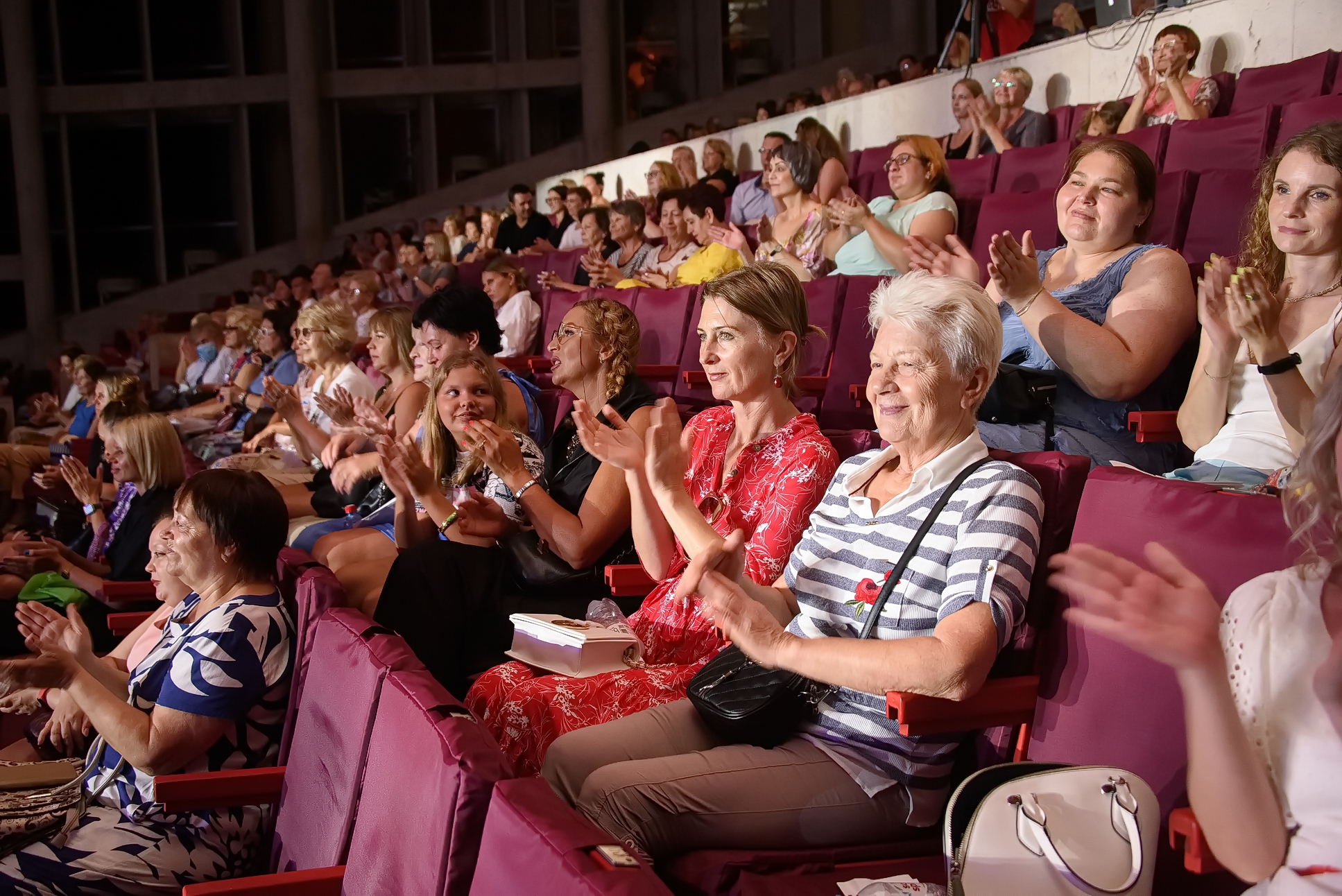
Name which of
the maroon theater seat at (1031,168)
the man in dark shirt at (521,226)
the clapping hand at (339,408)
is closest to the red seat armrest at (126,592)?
the clapping hand at (339,408)

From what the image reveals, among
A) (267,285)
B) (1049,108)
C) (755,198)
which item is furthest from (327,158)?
(1049,108)

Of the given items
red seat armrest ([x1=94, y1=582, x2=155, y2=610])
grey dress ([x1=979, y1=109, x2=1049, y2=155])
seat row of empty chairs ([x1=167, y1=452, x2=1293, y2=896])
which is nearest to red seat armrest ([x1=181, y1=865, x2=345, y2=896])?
seat row of empty chairs ([x1=167, y1=452, x2=1293, y2=896])

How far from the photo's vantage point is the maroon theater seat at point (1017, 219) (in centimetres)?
319

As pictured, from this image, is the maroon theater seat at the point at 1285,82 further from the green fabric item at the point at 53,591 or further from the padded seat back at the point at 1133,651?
→ the green fabric item at the point at 53,591

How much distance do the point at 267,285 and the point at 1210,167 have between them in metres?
8.81

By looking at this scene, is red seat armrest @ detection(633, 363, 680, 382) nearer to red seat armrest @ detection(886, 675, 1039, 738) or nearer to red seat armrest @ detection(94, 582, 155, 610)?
red seat armrest @ detection(94, 582, 155, 610)

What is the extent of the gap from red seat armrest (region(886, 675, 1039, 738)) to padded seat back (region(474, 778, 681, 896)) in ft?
1.40

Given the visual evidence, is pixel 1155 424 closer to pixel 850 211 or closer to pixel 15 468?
pixel 850 211

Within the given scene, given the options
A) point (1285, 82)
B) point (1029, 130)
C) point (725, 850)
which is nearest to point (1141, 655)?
point (725, 850)

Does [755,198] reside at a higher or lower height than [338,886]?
higher

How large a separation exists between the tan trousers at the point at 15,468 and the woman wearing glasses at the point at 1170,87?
436 cm

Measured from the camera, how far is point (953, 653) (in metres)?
1.21

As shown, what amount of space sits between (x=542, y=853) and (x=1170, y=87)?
13.7 ft

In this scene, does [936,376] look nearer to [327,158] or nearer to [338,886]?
[338,886]
